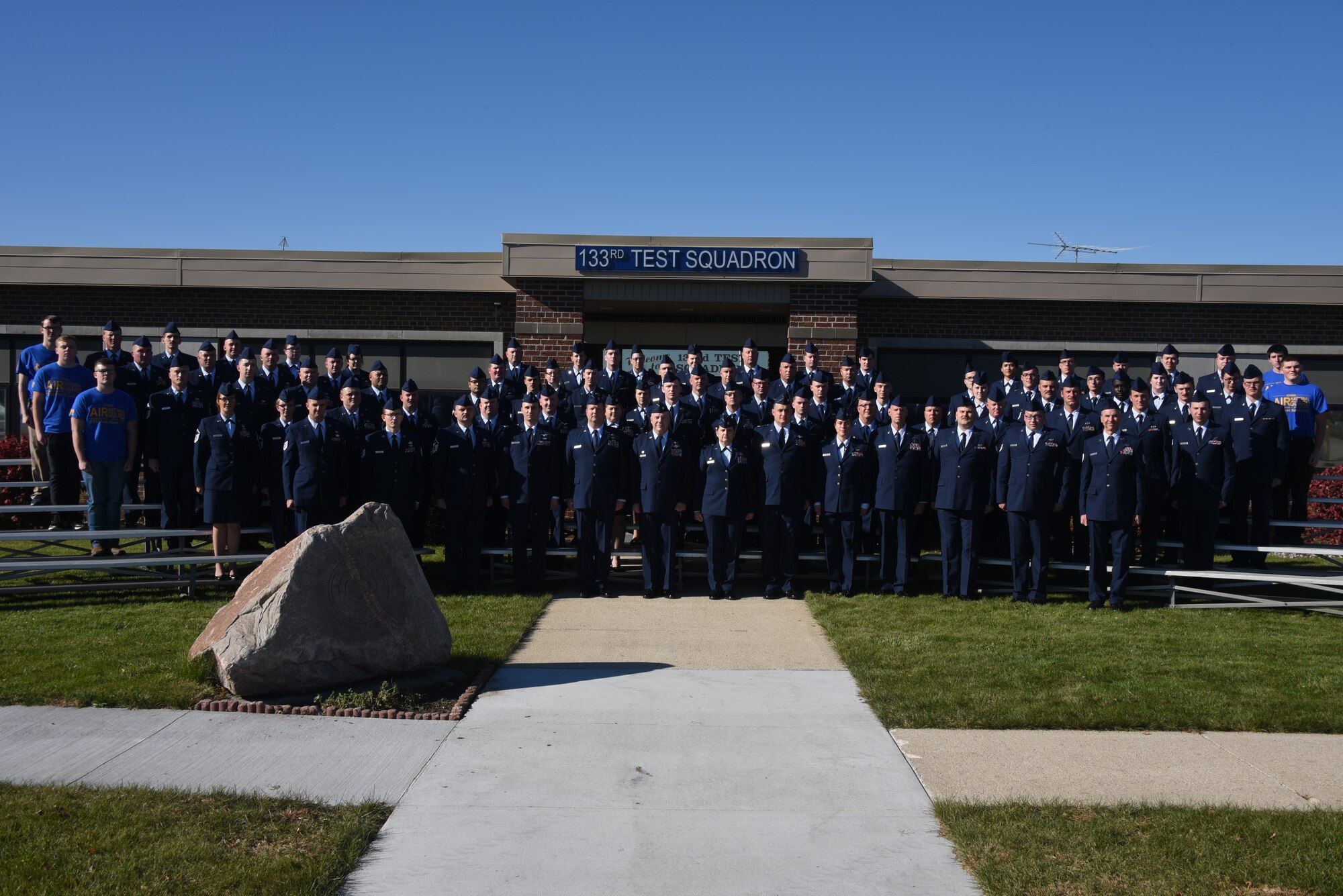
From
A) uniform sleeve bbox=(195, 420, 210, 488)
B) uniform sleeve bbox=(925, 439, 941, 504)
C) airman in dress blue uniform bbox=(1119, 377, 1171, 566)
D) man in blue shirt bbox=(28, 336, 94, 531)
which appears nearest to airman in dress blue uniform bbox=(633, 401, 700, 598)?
uniform sleeve bbox=(925, 439, 941, 504)

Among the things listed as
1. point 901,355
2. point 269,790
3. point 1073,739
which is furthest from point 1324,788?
point 901,355

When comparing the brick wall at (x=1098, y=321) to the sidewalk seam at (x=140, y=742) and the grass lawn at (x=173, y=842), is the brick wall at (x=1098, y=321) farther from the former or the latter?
the grass lawn at (x=173, y=842)

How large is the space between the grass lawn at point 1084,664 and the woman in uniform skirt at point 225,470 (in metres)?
5.50

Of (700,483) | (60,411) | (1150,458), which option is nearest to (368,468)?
(700,483)

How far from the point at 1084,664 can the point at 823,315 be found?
8513mm

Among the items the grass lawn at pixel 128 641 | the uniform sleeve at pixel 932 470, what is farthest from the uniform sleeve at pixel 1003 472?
the grass lawn at pixel 128 641

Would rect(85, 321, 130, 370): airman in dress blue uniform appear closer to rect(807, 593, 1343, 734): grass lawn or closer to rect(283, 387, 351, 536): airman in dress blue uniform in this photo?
rect(283, 387, 351, 536): airman in dress blue uniform

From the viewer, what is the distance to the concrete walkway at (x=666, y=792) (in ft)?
13.9

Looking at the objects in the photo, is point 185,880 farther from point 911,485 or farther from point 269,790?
point 911,485

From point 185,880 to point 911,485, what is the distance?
25.5ft

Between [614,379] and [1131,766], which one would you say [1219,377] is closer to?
[614,379]

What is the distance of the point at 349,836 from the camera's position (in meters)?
4.50

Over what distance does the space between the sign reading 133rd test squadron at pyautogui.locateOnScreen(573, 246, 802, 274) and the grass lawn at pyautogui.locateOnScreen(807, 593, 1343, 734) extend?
20.3 ft

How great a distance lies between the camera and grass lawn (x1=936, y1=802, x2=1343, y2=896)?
419 cm
